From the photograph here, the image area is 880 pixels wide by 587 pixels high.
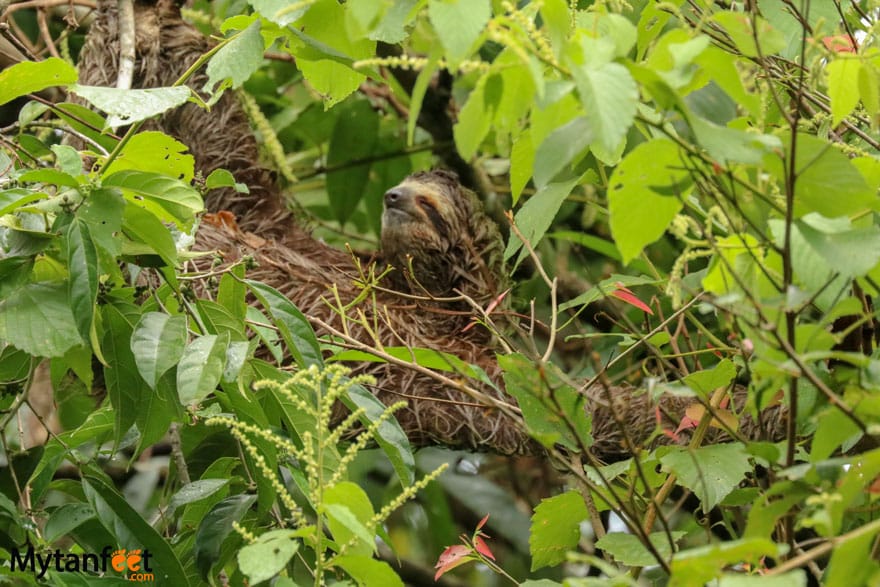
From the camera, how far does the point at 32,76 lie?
2039mm

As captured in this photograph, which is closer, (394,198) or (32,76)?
(32,76)

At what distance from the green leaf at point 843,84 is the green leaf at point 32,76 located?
140cm

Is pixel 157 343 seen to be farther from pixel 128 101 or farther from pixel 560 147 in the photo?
pixel 560 147

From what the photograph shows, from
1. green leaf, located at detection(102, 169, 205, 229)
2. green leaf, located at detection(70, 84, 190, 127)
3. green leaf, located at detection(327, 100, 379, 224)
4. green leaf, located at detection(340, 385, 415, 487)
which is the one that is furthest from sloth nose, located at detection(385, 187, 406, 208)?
green leaf, located at detection(70, 84, 190, 127)

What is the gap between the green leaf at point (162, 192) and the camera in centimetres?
193

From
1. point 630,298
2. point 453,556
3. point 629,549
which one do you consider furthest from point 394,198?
point 629,549

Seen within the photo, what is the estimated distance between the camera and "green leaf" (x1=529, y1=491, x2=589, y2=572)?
2270mm

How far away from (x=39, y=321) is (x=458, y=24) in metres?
1.10

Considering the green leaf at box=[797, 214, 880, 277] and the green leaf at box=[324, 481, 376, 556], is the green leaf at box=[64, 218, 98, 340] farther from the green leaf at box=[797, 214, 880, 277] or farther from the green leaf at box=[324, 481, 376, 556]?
the green leaf at box=[797, 214, 880, 277]

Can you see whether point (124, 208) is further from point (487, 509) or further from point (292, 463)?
point (487, 509)

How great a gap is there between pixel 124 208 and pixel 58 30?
13.0ft

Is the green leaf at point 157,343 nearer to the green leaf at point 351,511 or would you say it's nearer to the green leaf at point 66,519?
A: the green leaf at point 351,511

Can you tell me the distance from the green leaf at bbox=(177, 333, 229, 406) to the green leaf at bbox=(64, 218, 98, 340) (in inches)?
7.3

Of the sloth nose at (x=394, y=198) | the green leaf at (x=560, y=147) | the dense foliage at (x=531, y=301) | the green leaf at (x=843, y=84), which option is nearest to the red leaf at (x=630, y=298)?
the dense foliage at (x=531, y=301)
